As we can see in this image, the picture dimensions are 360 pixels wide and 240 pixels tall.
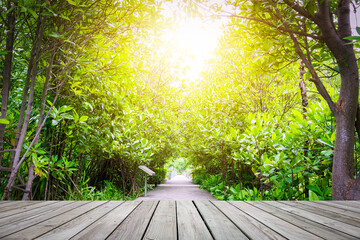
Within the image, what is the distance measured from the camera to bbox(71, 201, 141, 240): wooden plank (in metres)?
1.23

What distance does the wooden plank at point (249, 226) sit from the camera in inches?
49.4

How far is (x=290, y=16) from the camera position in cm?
283

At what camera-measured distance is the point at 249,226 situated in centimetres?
143

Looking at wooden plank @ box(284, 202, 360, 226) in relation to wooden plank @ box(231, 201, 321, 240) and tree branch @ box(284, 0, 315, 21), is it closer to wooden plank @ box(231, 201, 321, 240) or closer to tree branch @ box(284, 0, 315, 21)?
wooden plank @ box(231, 201, 321, 240)

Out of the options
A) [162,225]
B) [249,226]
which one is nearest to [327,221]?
[249,226]

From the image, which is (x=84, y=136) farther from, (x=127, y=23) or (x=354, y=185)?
(x=354, y=185)

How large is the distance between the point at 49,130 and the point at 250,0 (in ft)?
11.6

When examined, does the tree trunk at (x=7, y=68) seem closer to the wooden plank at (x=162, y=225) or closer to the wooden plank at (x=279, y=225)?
the wooden plank at (x=162, y=225)

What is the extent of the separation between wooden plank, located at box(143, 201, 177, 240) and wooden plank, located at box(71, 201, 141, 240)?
0.75 feet

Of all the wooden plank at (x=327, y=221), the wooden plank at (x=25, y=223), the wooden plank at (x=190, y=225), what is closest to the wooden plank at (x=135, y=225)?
the wooden plank at (x=190, y=225)

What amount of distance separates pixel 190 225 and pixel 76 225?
0.74m

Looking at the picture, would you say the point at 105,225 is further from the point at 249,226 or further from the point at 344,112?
the point at 344,112

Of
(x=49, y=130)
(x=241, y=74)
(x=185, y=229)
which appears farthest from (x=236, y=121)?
(x=185, y=229)

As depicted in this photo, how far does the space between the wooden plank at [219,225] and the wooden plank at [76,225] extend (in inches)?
31.6
